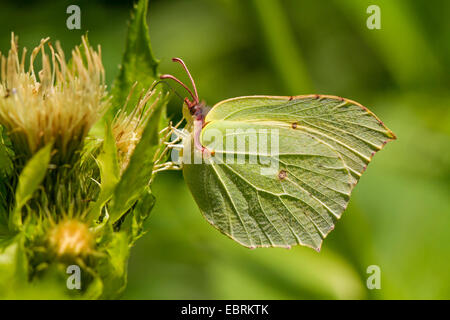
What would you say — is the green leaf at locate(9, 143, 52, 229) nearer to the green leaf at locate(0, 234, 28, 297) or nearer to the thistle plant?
the thistle plant

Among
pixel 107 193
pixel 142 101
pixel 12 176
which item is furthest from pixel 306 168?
pixel 12 176

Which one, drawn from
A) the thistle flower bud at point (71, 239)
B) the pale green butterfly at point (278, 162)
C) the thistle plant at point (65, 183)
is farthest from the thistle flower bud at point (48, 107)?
the pale green butterfly at point (278, 162)

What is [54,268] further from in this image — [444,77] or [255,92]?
[444,77]

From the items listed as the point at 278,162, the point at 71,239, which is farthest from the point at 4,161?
the point at 278,162

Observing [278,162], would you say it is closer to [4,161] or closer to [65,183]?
[65,183]

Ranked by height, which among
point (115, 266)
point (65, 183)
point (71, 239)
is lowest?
point (115, 266)

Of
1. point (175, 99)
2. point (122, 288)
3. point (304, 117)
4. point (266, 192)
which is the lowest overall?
point (122, 288)

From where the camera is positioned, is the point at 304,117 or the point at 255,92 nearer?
the point at 304,117
